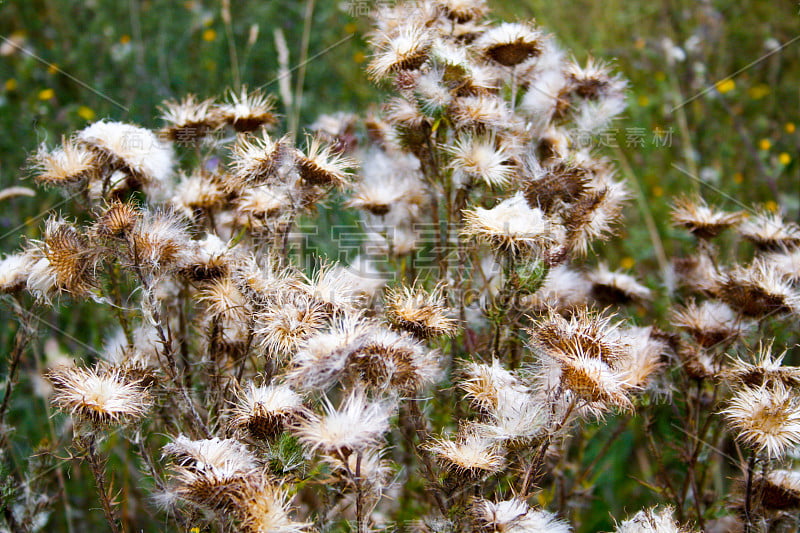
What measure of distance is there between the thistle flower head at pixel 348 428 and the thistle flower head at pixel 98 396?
14.6 inches

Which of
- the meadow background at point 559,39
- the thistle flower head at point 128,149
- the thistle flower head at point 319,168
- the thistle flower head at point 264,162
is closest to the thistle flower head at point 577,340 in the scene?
the thistle flower head at point 319,168

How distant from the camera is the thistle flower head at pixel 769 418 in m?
1.44

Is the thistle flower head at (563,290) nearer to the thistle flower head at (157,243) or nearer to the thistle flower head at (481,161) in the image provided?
the thistle flower head at (481,161)

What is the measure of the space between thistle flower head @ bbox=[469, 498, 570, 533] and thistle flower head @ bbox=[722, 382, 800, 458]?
0.48 meters

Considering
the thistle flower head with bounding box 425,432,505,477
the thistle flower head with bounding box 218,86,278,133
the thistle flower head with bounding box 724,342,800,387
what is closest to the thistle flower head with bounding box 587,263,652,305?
the thistle flower head with bounding box 724,342,800,387

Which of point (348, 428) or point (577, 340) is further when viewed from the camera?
point (577, 340)

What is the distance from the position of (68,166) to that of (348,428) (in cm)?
102

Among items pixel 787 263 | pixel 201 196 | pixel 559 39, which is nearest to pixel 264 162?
pixel 201 196

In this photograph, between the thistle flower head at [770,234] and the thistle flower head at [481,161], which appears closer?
the thistle flower head at [481,161]

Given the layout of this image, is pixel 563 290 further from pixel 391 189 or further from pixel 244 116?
pixel 244 116

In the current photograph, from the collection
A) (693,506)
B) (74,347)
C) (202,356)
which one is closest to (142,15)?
(74,347)

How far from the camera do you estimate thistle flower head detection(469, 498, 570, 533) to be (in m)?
1.30

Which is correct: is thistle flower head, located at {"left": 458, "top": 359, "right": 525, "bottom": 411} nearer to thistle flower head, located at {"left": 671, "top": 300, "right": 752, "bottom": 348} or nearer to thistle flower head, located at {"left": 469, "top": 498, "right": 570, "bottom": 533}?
thistle flower head, located at {"left": 469, "top": 498, "right": 570, "bottom": 533}

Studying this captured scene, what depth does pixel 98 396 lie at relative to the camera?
1.35 m
